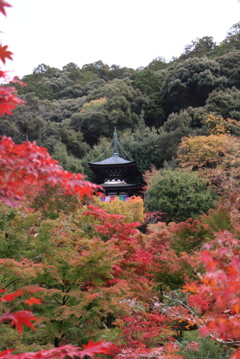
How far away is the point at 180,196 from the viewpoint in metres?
15.5

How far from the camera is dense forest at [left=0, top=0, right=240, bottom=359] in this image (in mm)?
1923

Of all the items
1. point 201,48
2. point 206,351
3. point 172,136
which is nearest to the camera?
point 206,351

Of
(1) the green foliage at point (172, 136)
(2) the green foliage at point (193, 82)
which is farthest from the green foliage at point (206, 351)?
(2) the green foliage at point (193, 82)

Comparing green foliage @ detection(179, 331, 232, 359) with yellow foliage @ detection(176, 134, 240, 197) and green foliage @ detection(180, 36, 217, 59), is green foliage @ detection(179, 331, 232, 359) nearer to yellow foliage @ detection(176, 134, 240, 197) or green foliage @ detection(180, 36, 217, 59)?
yellow foliage @ detection(176, 134, 240, 197)

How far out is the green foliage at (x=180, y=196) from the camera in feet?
50.1

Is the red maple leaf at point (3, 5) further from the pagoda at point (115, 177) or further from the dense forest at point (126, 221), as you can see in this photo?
the pagoda at point (115, 177)

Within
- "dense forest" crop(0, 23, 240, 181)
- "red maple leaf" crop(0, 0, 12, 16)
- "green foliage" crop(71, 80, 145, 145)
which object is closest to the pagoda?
"dense forest" crop(0, 23, 240, 181)

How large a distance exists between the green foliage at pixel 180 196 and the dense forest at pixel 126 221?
0.18ft

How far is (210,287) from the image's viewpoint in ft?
5.79

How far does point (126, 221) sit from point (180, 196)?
22.4ft

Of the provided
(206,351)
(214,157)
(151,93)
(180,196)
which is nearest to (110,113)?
(151,93)

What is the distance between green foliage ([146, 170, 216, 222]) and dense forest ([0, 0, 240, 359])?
55 millimetres

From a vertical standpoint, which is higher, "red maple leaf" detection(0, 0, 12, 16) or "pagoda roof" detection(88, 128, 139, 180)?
"red maple leaf" detection(0, 0, 12, 16)

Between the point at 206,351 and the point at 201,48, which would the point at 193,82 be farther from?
the point at 206,351
